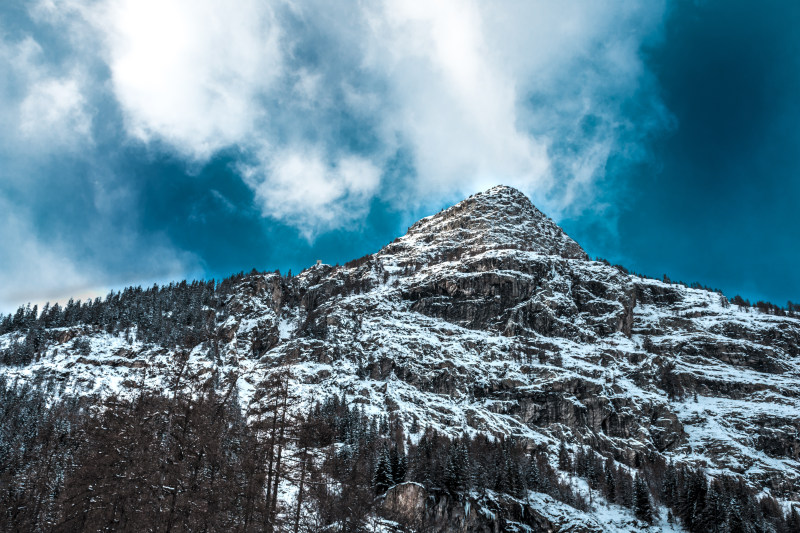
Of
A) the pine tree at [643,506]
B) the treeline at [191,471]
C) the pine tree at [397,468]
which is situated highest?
the pine tree at [397,468]

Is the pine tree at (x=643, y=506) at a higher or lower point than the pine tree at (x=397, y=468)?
lower

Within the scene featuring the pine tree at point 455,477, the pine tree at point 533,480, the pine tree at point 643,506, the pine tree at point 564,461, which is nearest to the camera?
the pine tree at point 455,477

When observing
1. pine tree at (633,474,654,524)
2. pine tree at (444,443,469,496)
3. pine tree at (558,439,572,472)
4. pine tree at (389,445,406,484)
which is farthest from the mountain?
pine tree at (444,443,469,496)

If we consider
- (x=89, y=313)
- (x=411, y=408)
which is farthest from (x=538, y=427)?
(x=89, y=313)

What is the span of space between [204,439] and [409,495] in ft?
150

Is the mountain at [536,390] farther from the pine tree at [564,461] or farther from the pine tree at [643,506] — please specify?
the pine tree at [564,461]

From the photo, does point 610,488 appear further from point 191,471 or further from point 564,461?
point 191,471

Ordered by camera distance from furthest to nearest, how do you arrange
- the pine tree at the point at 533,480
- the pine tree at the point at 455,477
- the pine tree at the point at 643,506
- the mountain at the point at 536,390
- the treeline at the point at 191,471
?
the mountain at the point at 536,390, the pine tree at the point at 533,480, the pine tree at the point at 643,506, the pine tree at the point at 455,477, the treeline at the point at 191,471

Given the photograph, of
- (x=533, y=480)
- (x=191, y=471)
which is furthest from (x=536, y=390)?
(x=191, y=471)

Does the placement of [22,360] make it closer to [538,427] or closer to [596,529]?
[538,427]

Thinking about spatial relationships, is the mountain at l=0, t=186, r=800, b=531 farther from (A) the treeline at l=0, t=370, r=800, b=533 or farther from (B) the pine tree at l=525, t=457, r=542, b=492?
(A) the treeline at l=0, t=370, r=800, b=533

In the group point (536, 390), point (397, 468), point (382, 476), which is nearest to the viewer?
point (382, 476)

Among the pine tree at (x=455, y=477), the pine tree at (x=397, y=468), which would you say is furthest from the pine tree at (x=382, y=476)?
the pine tree at (x=455, y=477)

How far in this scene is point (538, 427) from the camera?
155 m
